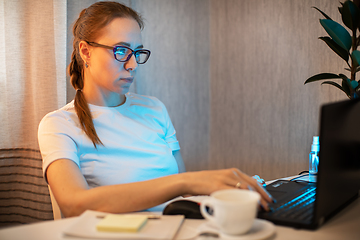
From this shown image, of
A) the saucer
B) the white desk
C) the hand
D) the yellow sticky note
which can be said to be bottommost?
the white desk

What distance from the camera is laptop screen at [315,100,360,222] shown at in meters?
0.74

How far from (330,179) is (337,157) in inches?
2.4

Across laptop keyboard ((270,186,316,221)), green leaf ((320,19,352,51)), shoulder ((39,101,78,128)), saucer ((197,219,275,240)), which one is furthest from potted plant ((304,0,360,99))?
shoulder ((39,101,78,128))

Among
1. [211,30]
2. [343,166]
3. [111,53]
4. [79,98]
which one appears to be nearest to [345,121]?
[343,166]

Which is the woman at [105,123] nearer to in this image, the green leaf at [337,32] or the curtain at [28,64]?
the curtain at [28,64]

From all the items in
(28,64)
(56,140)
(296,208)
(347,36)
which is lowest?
(296,208)

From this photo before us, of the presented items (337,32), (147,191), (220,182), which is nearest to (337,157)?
(220,182)

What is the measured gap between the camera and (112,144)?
1259 millimetres

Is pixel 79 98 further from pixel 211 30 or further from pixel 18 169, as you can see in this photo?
pixel 211 30

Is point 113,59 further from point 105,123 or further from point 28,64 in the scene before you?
point 28,64

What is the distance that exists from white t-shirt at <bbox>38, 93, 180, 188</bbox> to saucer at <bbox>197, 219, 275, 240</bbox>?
530 mm

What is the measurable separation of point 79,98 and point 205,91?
1483 millimetres

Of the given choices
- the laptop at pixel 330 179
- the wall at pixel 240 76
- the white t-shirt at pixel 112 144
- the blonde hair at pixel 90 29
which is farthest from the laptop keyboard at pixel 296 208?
Answer: the wall at pixel 240 76

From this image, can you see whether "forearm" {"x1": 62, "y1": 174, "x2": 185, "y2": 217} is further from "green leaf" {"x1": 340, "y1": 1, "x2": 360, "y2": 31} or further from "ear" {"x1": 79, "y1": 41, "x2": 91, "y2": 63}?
"green leaf" {"x1": 340, "y1": 1, "x2": 360, "y2": 31}
